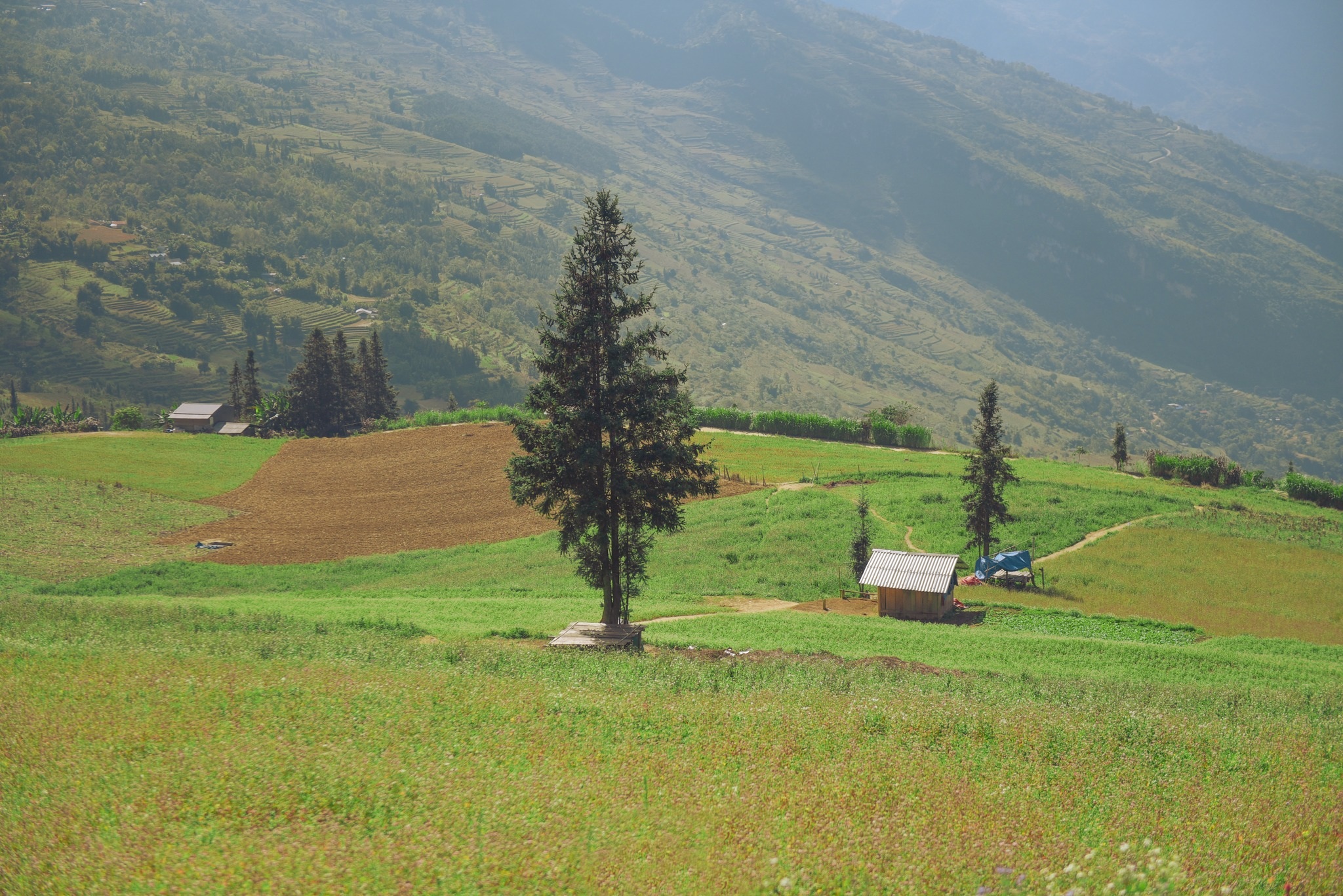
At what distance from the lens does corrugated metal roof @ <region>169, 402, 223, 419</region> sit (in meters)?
112

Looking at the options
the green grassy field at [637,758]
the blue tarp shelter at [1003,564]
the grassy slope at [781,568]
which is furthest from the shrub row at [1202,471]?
the green grassy field at [637,758]

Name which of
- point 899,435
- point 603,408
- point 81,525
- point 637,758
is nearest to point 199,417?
point 81,525

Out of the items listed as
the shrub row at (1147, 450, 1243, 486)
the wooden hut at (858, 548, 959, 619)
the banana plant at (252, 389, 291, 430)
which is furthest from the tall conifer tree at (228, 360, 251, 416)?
the shrub row at (1147, 450, 1243, 486)

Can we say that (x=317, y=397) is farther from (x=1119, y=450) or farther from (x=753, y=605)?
(x=1119, y=450)

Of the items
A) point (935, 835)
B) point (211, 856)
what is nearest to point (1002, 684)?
point (935, 835)

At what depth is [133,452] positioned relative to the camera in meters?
78.0

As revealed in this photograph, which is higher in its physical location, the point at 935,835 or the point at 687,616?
the point at 935,835

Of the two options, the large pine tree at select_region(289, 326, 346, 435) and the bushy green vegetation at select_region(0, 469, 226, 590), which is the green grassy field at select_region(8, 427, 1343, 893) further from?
the large pine tree at select_region(289, 326, 346, 435)

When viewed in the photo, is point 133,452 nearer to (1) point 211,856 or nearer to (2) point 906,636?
(2) point 906,636

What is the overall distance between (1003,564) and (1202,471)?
38.5 m

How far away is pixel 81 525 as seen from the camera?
167 ft

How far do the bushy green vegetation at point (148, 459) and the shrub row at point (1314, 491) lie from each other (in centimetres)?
8500

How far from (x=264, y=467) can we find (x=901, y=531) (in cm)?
5970

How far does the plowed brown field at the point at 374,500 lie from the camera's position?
177 feet
